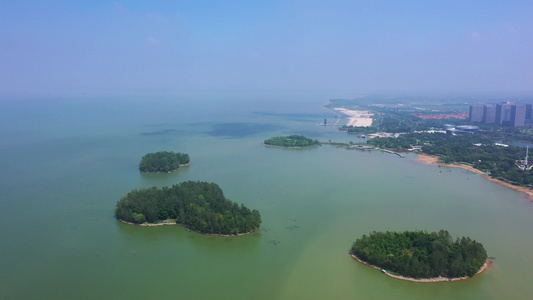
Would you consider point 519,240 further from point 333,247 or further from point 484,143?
point 484,143

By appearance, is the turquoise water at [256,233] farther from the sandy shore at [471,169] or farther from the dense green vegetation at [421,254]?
the sandy shore at [471,169]

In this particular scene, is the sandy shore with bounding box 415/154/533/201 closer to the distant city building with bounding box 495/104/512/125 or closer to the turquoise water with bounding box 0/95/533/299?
the turquoise water with bounding box 0/95/533/299

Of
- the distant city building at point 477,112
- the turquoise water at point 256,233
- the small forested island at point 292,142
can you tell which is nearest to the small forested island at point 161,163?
the turquoise water at point 256,233

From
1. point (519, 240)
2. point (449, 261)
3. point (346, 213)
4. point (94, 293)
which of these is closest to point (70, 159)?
point (94, 293)

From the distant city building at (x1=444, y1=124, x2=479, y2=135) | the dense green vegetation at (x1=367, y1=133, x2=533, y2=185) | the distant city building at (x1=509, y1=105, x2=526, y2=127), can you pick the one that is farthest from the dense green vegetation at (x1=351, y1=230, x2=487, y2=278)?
the distant city building at (x1=509, y1=105, x2=526, y2=127)

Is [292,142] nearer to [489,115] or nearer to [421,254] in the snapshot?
[421,254]
